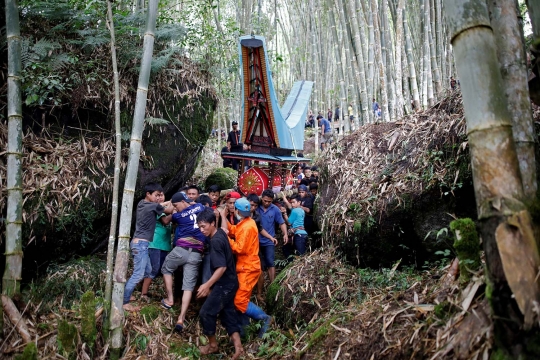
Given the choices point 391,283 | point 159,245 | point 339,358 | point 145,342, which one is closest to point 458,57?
point 339,358

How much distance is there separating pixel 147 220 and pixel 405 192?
9.22 feet

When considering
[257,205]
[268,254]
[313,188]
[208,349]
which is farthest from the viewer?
[313,188]

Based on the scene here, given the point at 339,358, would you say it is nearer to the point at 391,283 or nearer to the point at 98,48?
the point at 391,283

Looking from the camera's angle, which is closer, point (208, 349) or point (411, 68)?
point (208, 349)

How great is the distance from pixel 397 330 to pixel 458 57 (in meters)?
1.77

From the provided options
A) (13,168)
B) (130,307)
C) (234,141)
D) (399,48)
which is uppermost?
(399,48)

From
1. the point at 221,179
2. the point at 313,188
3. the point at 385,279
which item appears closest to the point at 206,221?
the point at 385,279

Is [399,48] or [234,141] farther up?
[399,48]

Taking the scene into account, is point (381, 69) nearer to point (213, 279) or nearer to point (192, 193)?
point (192, 193)

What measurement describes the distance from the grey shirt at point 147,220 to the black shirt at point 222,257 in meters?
0.88

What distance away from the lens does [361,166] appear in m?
5.69

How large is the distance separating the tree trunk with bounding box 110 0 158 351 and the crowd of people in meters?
0.77

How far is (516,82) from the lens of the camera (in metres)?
2.25

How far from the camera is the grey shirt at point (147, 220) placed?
463 centimetres
